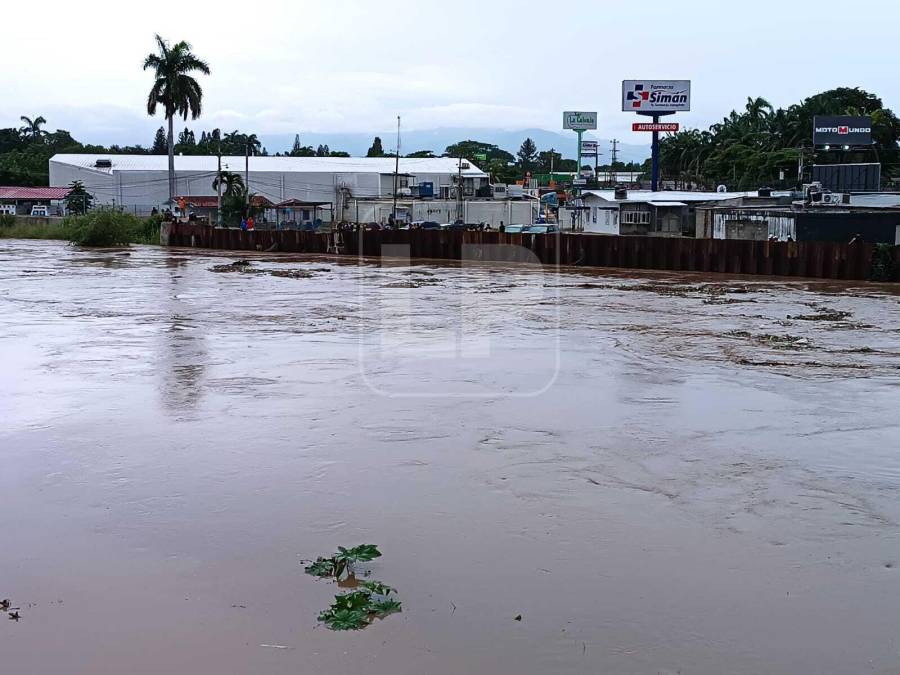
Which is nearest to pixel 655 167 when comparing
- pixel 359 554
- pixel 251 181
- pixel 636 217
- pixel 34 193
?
pixel 636 217

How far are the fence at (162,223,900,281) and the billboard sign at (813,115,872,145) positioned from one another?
28060 mm

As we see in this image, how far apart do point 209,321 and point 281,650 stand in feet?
56.2

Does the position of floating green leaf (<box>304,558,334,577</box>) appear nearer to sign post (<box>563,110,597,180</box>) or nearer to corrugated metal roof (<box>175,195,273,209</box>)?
corrugated metal roof (<box>175,195,273,209</box>)

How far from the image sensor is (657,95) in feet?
260

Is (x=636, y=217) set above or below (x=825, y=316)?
above

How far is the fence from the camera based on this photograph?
119ft

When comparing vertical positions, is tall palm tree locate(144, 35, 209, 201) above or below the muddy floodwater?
above

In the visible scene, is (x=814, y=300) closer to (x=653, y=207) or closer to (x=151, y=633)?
(x=151, y=633)

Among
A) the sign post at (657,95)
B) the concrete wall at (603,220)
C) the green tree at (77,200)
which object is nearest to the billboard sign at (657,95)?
the sign post at (657,95)

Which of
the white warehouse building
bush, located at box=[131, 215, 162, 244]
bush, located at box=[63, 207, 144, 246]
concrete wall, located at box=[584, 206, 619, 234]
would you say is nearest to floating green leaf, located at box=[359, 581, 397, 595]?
bush, located at box=[63, 207, 144, 246]

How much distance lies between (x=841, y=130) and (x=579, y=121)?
134 ft

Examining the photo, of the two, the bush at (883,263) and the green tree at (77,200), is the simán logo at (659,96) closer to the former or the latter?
the green tree at (77,200)

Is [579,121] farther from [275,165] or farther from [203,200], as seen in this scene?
[203,200]

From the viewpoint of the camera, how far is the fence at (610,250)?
36.2 metres
